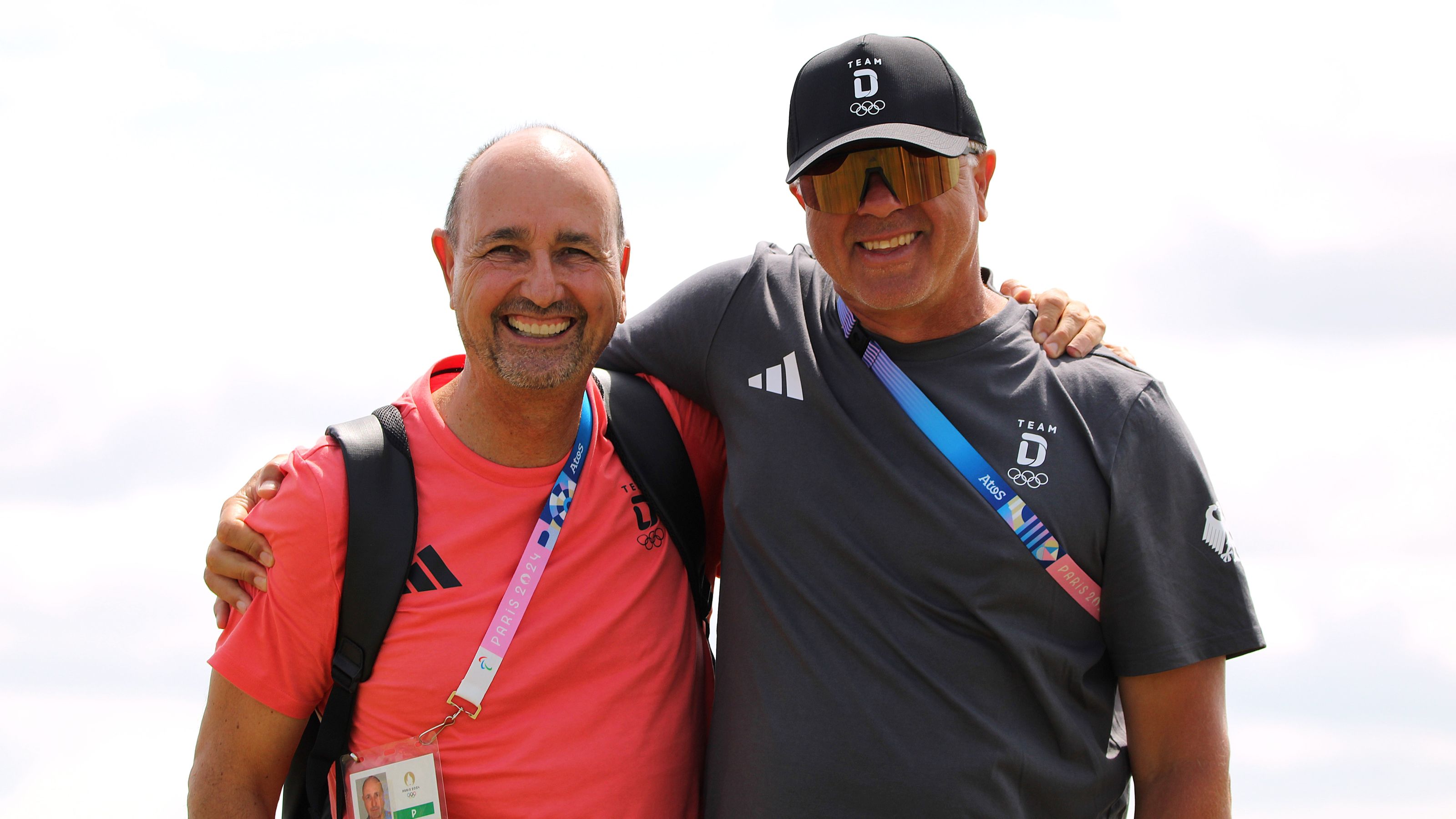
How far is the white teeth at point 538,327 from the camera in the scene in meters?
4.15

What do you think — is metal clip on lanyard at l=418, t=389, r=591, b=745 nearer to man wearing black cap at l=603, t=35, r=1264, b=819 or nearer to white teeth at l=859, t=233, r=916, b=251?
man wearing black cap at l=603, t=35, r=1264, b=819

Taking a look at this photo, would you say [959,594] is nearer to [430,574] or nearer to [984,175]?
[984,175]

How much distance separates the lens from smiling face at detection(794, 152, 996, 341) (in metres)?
4.02

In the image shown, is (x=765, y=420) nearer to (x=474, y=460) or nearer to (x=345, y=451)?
(x=474, y=460)

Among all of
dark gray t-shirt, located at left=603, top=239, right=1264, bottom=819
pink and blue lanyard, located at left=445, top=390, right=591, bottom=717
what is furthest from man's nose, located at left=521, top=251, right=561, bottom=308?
dark gray t-shirt, located at left=603, top=239, right=1264, bottom=819

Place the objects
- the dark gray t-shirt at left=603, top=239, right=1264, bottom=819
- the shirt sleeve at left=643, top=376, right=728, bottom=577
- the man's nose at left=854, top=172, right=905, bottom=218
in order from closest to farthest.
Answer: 1. the dark gray t-shirt at left=603, top=239, right=1264, bottom=819
2. the man's nose at left=854, top=172, right=905, bottom=218
3. the shirt sleeve at left=643, top=376, right=728, bottom=577

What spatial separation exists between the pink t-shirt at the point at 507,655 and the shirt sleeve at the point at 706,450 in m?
0.52

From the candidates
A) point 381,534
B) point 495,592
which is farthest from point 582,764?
point 381,534

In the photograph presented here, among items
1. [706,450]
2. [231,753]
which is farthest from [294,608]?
[706,450]

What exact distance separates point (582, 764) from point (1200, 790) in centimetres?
215

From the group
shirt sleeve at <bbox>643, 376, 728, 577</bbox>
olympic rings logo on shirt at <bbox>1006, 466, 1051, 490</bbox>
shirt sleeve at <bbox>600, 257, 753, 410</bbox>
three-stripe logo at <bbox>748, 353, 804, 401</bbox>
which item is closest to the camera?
olympic rings logo on shirt at <bbox>1006, 466, 1051, 490</bbox>

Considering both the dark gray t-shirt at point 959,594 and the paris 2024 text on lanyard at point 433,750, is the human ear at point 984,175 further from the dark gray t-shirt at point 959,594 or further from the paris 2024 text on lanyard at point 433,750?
the paris 2024 text on lanyard at point 433,750

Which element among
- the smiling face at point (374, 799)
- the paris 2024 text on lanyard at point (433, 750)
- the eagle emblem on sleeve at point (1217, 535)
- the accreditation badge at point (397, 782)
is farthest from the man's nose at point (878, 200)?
the smiling face at point (374, 799)

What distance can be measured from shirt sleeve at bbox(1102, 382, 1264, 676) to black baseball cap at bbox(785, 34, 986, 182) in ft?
4.34
